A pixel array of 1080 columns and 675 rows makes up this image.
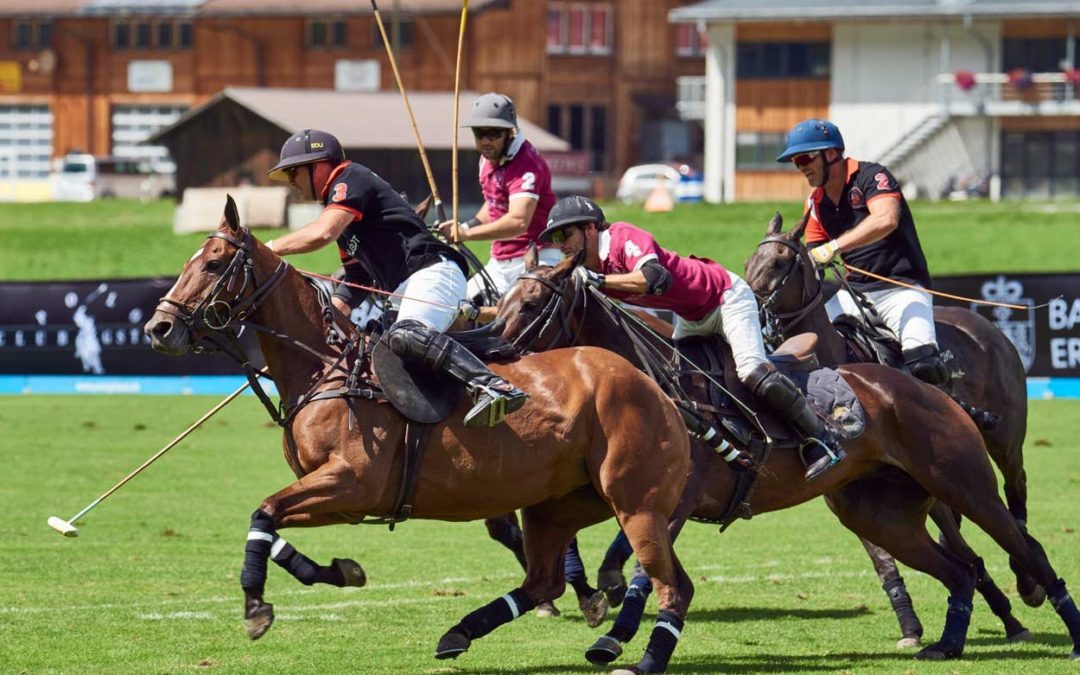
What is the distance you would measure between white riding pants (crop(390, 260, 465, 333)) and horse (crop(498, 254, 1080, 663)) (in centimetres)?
32

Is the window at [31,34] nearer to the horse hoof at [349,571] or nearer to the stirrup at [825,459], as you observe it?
the stirrup at [825,459]

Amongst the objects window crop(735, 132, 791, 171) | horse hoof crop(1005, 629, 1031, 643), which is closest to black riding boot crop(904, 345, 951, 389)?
horse hoof crop(1005, 629, 1031, 643)

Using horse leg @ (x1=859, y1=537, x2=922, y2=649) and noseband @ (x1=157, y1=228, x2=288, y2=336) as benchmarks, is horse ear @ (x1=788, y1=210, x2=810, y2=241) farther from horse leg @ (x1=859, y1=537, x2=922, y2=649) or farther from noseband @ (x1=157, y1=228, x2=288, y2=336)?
noseband @ (x1=157, y1=228, x2=288, y2=336)

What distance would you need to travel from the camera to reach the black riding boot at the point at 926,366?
11.7m

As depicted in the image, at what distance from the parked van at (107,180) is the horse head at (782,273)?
5304cm

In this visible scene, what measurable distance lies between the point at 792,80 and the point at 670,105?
374 inches

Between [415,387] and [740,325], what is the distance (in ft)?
6.70

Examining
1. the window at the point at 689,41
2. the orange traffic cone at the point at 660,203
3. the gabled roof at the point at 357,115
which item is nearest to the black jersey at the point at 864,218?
the orange traffic cone at the point at 660,203

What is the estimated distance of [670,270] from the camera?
9.88m

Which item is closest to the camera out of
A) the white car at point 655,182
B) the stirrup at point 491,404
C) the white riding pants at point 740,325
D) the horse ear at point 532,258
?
the stirrup at point 491,404

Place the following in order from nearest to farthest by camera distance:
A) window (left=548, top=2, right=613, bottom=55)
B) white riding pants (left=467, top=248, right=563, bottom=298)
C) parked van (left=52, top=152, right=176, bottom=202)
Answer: white riding pants (left=467, top=248, right=563, bottom=298), parked van (left=52, top=152, right=176, bottom=202), window (left=548, top=2, right=613, bottom=55)

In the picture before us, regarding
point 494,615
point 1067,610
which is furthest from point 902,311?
point 494,615

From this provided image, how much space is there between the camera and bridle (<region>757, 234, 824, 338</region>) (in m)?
10.8

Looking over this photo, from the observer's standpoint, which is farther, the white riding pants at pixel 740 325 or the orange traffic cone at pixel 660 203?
the orange traffic cone at pixel 660 203
